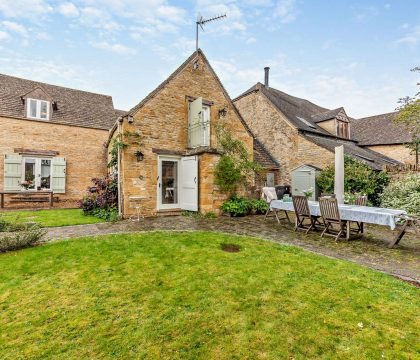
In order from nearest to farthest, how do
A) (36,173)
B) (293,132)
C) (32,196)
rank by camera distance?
1. (32,196)
2. (36,173)
3. (293,132)

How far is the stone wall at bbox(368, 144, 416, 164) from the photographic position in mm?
20609

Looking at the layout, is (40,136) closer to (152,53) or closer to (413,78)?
(152,53)

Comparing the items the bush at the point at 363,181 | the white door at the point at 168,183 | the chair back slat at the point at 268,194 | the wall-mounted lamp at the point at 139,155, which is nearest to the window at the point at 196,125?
the white door at the point at 168,183

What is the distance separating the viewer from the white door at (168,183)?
10674 millimetres

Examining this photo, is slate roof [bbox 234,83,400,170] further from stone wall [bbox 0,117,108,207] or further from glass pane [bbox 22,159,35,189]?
glass pane [bbox 22,159,35,189]

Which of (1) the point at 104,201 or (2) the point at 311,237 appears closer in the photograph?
(2) the point at 311,237

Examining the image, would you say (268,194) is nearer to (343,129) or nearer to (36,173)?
(343,129)

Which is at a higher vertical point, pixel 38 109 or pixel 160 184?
pixel 38 109

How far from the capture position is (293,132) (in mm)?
15797

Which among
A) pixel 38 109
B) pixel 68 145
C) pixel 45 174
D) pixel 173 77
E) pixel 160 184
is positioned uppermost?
pixel 173 77

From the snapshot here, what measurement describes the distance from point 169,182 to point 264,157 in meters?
8.06

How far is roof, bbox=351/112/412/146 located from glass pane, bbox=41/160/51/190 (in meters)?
27.4

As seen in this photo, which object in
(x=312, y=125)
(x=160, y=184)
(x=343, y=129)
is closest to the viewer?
(x=160, y=184)

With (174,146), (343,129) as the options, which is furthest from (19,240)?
(343,129)
